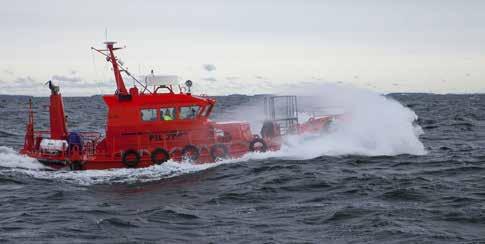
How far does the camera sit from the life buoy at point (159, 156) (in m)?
21.5

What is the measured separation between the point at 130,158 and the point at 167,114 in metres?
2.12

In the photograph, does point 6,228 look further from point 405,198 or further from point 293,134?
point 293,134

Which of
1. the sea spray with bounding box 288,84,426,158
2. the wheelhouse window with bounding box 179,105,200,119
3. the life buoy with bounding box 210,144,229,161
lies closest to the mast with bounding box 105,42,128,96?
the wheelhouse window with bounding box 179,105,200,119

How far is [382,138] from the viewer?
25.0m

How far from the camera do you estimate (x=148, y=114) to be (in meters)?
22.0

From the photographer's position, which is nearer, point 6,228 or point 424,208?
point 6,228

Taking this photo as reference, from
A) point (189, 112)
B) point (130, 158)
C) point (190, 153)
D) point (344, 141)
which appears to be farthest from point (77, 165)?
point (344, 141)

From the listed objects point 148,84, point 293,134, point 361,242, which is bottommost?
point 361,242

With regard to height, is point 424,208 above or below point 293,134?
below

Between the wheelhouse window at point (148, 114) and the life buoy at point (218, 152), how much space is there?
2.39 metres

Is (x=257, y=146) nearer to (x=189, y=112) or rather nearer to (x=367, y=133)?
(x=189, y=112)

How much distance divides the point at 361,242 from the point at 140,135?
12.1 m

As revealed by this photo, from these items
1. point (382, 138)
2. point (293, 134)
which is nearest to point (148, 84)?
point (293, 134)

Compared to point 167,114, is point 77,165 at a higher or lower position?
lower
